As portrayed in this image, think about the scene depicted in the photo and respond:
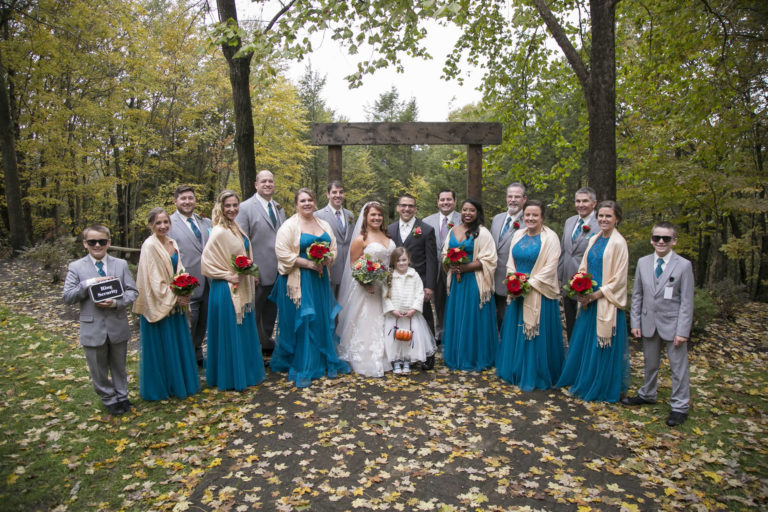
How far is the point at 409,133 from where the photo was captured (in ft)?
25.8

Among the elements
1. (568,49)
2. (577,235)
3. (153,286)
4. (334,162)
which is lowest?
(153,286)

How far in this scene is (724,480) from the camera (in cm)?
377

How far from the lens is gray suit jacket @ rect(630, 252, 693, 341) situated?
465 cm

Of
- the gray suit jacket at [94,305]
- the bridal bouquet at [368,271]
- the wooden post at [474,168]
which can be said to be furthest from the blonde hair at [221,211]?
the wooden post at [474,168]

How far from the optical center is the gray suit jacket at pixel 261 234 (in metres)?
6.45

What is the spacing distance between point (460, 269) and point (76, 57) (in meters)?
16.1

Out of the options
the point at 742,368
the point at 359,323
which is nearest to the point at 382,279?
the point at 359,323

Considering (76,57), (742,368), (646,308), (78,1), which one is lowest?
(742,368)

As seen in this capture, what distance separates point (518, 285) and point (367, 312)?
2.00 m

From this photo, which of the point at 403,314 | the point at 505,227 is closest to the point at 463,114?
the point at 505,227

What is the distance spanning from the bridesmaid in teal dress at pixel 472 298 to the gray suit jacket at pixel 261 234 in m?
2.43

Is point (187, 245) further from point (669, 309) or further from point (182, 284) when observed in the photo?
point (669, 309)

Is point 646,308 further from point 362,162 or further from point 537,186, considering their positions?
point 362,162

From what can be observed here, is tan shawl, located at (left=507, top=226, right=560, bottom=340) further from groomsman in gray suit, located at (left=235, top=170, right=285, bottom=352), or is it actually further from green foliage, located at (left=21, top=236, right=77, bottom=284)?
green foliage, located at (left=21, top=236, right=77, bottom=284)
